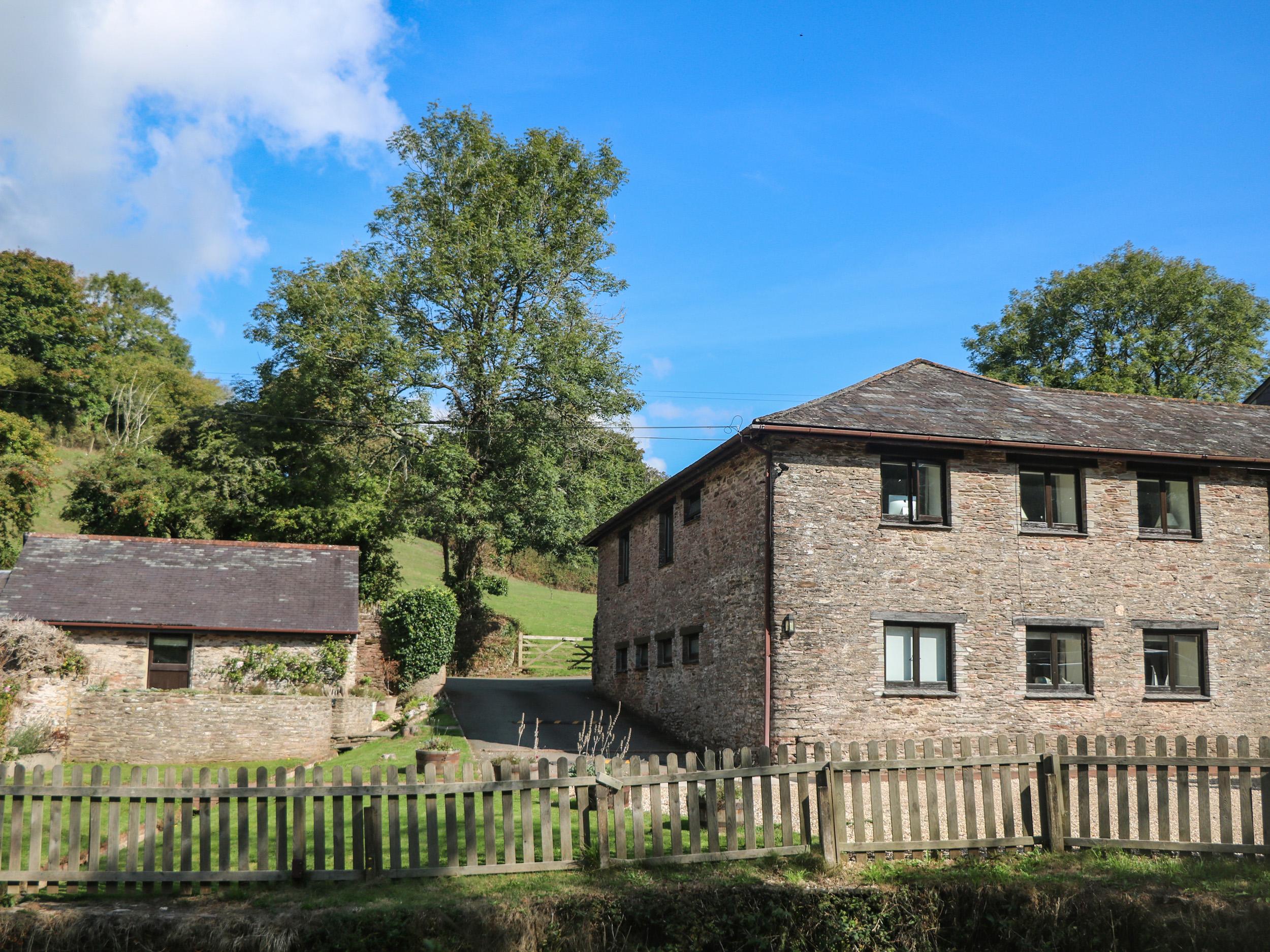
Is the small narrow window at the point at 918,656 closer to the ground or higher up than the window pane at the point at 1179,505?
closer to the ground

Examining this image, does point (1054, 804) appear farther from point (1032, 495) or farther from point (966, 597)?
point (1032, 495)

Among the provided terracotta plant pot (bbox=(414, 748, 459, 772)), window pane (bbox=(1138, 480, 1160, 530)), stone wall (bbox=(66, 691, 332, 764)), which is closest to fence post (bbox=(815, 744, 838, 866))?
terracotta plant pot (bbox=(414, 748, 459, 772))

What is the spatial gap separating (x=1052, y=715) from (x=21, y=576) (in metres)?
22.2

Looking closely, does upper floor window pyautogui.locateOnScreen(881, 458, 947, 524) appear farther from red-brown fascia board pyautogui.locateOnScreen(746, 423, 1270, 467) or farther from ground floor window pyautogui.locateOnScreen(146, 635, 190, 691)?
ground floor window pyautogui.locateOnScreen(146, 635, 190, 691)

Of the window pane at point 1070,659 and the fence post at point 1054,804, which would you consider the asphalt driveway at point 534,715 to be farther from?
the fence post at point 1054,804

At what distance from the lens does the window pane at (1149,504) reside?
62.9 feet

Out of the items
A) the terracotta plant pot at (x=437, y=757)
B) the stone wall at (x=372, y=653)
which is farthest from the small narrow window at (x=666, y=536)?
the terracotta plant pot at (x=437, y=757)

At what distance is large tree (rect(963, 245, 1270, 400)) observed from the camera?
39656mm

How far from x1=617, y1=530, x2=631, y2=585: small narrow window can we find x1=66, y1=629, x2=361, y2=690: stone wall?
28.9ft

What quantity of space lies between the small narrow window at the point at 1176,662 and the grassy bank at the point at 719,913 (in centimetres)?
982

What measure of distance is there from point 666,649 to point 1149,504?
1079 cm

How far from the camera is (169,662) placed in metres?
21.6

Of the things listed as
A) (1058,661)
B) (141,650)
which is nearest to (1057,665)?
(1058,661)

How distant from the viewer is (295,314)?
33812 mm
